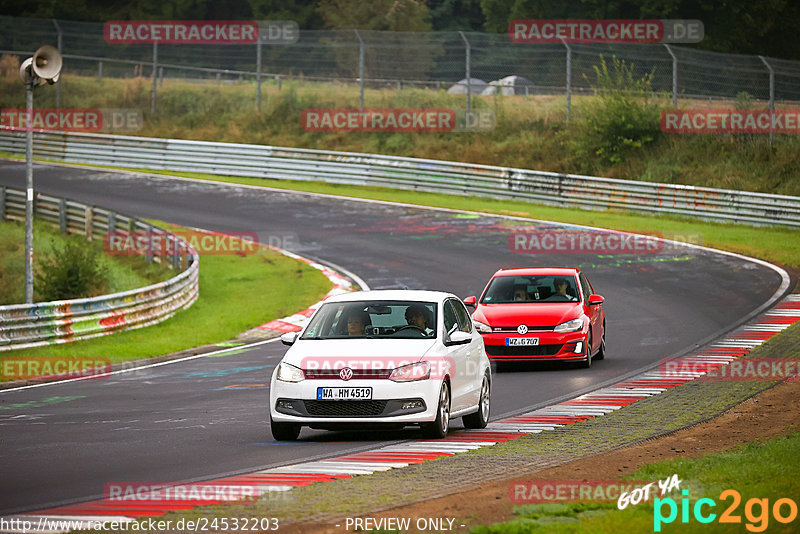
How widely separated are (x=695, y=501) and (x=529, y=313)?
10550 mm

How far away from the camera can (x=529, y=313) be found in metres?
18.6

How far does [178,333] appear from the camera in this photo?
78.0 feet

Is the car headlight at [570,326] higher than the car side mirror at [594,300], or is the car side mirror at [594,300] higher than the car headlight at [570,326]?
the car side mirror at [594,300]

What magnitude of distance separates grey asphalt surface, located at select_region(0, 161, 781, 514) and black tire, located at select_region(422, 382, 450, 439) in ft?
1.37

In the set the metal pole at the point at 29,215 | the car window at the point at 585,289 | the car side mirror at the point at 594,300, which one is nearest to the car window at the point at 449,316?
the car side mirror at the point at 594,300

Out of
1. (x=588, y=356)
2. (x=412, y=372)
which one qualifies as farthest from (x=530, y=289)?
(x=412, y=372)

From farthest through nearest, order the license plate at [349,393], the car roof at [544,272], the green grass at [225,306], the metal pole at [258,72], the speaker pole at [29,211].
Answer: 1. the metal pole at [258,72]
2. the green grass at [225,306]
3. the speaker pole at [29,211]
4. the car roof at [544,272]
5. the license plate at [349,393]

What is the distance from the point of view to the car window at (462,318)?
13.5 m

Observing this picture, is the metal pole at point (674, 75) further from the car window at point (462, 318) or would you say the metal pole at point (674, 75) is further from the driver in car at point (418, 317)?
the driver in car at point (418, 317)

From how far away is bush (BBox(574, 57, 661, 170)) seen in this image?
142ft

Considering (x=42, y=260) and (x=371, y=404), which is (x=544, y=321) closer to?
(x=371, y=404)

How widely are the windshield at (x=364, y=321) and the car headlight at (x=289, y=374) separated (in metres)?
0.73

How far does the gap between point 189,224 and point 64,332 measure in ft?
50.5

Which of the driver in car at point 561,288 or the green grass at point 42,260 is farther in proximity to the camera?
the green grass at point 42,260
